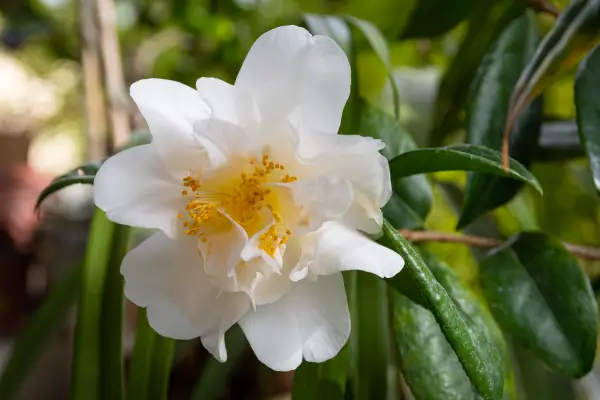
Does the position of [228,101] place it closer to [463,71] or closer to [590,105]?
[590,105]

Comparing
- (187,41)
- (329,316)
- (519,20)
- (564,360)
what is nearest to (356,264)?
(329,316)

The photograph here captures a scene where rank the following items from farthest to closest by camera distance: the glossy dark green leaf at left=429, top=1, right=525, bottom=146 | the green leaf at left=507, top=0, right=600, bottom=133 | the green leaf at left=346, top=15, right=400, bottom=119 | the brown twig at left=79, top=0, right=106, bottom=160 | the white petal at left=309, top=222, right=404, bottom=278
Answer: the brown twig at left=79, top=0, right=106, bottom=160
the glossy dark green leaf at left=429, top=1, right=525, bottom=146
the green leaf at left=346, top=15, right=400, bottom=119
the green leaf at left=507, top=0, right=600, bottom=133
the white petal at left=309, top=222, right=404, bottom=278

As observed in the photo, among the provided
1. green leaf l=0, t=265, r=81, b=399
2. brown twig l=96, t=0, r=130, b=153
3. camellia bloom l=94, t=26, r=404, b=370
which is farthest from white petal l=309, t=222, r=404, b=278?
brown twig l=96, t=0, r=130, b=153

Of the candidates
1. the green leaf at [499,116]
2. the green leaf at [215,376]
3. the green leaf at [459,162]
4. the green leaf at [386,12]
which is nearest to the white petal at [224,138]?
the green leaf at [459,162]

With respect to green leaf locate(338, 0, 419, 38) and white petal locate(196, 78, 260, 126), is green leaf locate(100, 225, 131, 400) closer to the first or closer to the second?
white petal locate(196, 78, 260, 126)


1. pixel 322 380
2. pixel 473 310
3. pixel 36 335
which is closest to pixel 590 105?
pixel 473 310
